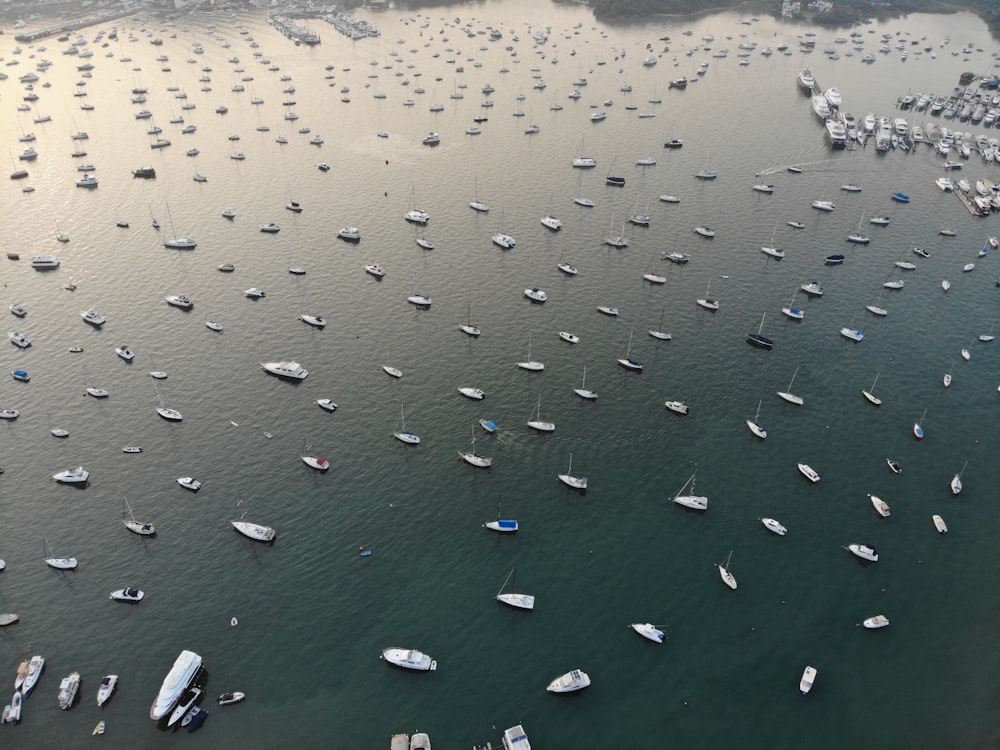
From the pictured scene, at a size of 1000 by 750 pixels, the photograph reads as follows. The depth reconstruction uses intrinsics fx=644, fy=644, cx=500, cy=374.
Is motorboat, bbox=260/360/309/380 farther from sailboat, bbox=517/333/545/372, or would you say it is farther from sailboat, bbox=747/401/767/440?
sailboat, bbox=747/401/767/440

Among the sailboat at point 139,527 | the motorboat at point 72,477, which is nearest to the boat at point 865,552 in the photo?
the sailboat at point 139,527

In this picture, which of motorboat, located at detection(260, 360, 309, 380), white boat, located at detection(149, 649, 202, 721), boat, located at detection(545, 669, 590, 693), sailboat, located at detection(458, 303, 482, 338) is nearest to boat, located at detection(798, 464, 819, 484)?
boat, located at detection(545, 669, 590, 693)

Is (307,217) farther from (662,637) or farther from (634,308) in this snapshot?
(662,637)

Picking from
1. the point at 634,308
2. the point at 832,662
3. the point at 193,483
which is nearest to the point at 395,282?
the point at 634,308

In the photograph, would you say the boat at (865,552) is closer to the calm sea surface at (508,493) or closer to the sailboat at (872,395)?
the calm sea surface at (508,493)

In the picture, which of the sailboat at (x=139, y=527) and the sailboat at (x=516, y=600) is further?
the sailboat at (x=139, y=527)

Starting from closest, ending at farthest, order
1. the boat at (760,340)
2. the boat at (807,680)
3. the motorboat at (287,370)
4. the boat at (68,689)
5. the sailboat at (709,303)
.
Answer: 1. the boat at (68,689)
2. the boat at (807,680)
3. the motorboat at (287,370)
4. the boat at (760,340)
5. the sailboat at (709,303)
